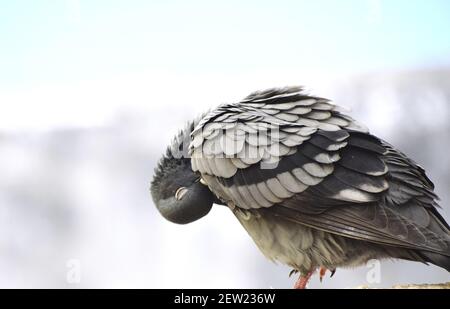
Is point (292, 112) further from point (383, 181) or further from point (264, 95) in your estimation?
point (383, 181)

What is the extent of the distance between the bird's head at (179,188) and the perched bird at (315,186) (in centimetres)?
9

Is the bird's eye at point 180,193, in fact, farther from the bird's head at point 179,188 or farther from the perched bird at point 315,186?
the perched bird at point 315,186

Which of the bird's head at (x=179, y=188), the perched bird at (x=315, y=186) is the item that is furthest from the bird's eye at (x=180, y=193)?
the perched bird at (x=315, y=186)

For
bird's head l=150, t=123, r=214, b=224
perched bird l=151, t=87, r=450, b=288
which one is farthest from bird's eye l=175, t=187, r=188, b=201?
perched bird l=151, t=87, r=450, b=288

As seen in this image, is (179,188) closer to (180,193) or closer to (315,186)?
(180,193)

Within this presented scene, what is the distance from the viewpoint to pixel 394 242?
10.5 feet

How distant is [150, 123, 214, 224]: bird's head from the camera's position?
381 centimetres

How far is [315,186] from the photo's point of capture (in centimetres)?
335

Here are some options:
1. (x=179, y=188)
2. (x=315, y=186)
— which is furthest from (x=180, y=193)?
(x=315, y=186)

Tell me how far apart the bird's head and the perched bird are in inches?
3.7

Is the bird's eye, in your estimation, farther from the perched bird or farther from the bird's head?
the perched bird
